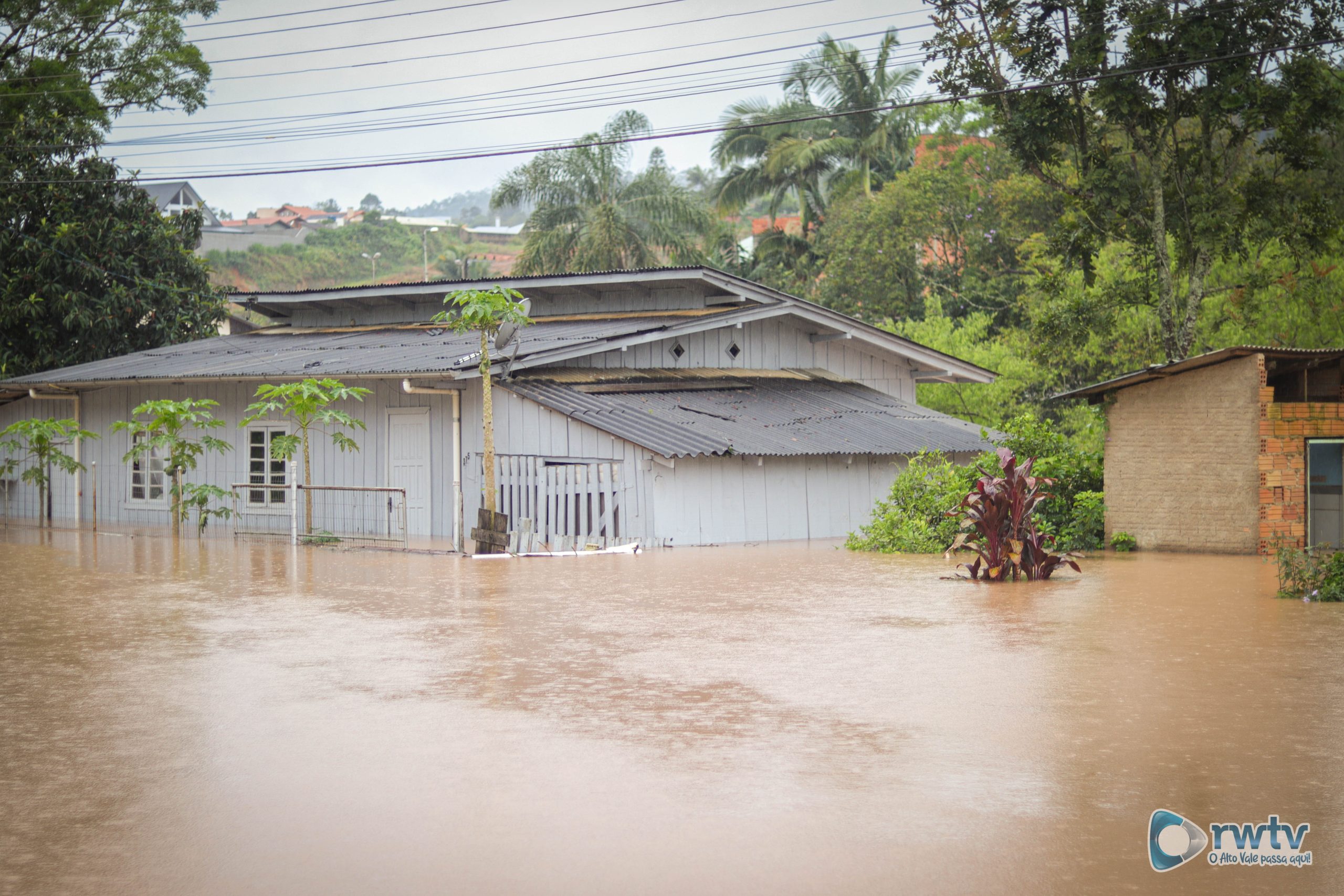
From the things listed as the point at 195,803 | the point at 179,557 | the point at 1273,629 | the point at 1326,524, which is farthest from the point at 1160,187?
the point at 195,803

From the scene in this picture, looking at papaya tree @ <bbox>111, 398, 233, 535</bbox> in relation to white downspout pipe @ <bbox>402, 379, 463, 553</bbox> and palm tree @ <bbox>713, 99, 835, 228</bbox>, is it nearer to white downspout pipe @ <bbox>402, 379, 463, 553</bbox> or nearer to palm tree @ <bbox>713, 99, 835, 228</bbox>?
white downspout pipe @ <bbox>402, 379, 463, 553</bbox>

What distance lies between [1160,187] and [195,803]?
21.8 meters

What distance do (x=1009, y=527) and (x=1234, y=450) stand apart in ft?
16.4

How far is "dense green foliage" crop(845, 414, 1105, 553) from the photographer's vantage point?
66.9 ft

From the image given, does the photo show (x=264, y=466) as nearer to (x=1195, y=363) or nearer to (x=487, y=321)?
(x=487, y=321)

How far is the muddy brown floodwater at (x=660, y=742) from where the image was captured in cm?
586

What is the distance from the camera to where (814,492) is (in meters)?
23.5

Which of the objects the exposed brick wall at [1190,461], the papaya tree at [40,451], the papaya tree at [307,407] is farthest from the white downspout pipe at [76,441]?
the exposed brick wall at [1190,461]

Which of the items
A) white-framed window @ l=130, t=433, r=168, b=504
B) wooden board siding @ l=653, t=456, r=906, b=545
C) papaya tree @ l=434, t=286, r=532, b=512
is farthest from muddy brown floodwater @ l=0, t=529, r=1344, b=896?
white-framed window @ l=130, t=433, r=168, b=504

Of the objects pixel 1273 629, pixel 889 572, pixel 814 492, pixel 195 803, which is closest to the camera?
pixel 195 803

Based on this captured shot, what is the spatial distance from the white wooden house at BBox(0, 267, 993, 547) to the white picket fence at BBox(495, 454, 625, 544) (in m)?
0.03

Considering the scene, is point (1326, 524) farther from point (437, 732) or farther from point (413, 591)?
point (437, 732)

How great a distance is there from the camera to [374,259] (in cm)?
9231

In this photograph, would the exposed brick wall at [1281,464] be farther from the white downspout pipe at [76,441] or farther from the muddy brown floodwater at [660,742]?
the white downspout pipe at [76,441]
